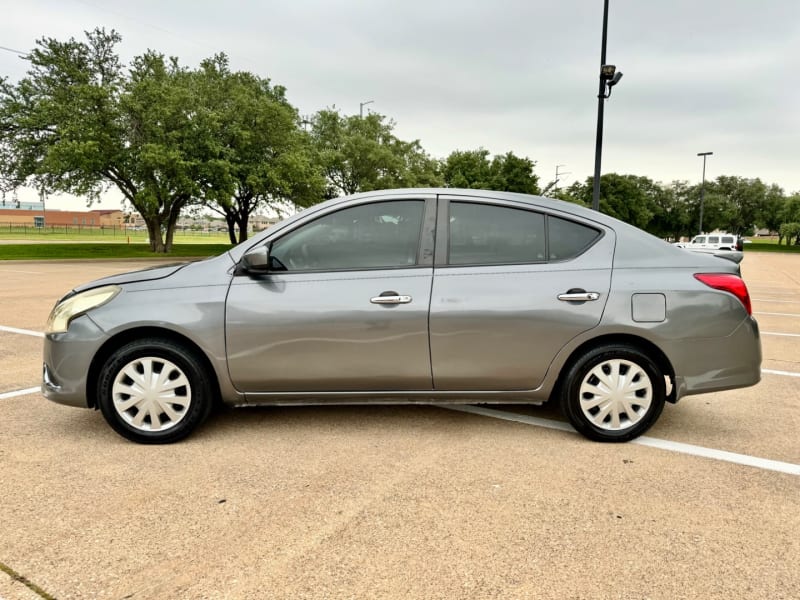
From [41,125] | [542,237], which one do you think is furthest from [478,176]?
[542,237]

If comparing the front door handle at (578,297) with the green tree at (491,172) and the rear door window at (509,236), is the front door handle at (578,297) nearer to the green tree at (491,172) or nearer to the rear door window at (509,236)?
the rear door window at (509,236)

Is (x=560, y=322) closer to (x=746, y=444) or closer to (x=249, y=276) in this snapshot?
(x=746, y=444)

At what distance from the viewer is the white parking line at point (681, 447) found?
3.39m

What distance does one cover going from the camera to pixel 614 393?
3.65 metres

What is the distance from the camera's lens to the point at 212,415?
4234mm

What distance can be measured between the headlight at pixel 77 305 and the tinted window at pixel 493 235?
7.36 feet

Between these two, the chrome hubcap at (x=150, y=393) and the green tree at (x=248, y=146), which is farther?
the green tree at (x=248, y=146)

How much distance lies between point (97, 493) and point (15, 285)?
42.4 ft

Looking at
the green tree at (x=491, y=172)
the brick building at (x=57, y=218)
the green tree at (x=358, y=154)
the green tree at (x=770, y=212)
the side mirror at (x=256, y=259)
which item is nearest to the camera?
the side mirror at (x=256, y=259)

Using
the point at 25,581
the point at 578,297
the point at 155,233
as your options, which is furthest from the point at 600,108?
the point at 155,233

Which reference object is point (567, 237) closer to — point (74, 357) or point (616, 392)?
point (616, 392)

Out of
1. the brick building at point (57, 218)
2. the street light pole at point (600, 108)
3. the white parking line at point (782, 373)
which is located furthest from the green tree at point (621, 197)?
the brick building at point (57, 218)

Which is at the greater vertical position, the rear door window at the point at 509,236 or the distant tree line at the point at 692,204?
the distant tree line at the point at 692,204

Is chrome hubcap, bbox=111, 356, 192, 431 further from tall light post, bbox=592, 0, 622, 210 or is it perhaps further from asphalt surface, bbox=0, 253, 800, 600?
tall light post, bbox=592, 0, 622, 210
